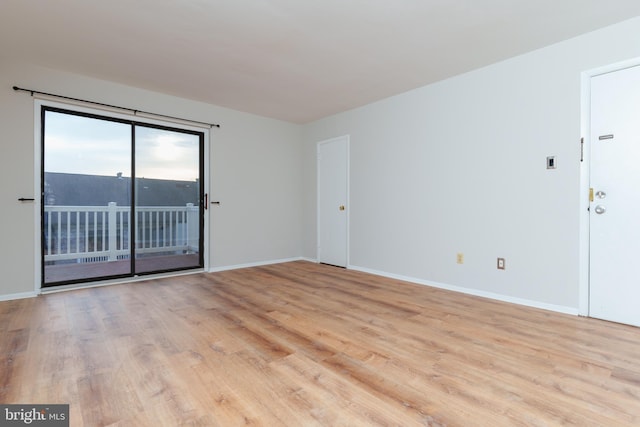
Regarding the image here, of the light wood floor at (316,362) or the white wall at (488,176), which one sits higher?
the white wall at (488,176)

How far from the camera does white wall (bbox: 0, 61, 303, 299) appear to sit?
3227 millimetres

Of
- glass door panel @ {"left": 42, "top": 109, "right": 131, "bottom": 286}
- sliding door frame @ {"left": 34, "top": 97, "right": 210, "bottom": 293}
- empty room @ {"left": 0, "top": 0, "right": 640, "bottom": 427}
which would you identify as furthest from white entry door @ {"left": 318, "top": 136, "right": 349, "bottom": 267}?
glass door panel @ {"left": 42, "top": 109, "right": 131, "bottom": 286}

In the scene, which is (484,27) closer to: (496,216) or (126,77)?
(496,216)

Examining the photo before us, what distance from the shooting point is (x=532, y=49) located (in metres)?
2.94

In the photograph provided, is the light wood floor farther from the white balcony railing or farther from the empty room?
the white balcony railing

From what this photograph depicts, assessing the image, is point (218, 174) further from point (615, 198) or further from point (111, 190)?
point (615, 198)

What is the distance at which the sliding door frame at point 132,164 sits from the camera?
3.37 meters

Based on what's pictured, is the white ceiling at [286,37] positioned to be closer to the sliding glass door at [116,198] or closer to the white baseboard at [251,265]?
the sliding glass door at [116,198]

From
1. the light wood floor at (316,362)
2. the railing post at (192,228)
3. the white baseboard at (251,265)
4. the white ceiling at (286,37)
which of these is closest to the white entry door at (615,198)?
the light wood floor at (316,362)

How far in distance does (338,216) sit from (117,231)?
3.25 m

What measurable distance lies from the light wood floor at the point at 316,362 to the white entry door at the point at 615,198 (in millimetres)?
236

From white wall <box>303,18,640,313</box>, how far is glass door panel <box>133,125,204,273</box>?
251 centimetres

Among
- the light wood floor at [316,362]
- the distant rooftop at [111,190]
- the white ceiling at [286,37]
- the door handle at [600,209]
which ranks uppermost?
the white ceiling at [286,37]

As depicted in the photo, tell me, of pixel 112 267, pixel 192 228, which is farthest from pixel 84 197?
pixel 192 228
